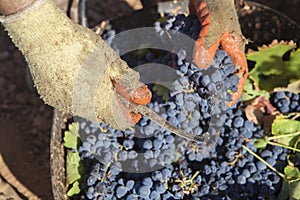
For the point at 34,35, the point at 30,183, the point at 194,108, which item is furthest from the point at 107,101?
the point at 30,183

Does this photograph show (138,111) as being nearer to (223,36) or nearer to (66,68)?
(66,68)

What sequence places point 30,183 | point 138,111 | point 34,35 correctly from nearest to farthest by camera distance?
point 34,35 → point 138,111 → point 30,183

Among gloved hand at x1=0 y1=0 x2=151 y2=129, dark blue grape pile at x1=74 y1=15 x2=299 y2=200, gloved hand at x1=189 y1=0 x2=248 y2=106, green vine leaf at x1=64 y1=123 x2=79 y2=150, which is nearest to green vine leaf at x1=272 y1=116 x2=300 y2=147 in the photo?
dark blue grape pile at x1=74 y1=15 x2=299 y2=200

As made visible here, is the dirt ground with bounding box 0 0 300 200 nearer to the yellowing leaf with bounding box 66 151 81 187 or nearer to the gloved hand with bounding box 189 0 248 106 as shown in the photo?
the yellowing leaf with bounding box 66 151 81 187

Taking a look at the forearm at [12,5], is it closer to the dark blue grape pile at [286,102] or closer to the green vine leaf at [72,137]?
the green vine leaf at [72,137]

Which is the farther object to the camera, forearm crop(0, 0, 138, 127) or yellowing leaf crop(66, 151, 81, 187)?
yellowing leaf crop(66, 151, 81, 187)
